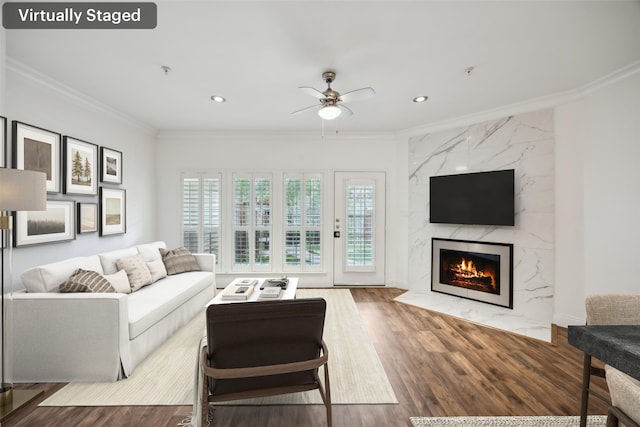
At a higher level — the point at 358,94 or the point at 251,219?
the point at 358,94

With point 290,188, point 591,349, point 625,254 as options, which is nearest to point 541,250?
point 625,254

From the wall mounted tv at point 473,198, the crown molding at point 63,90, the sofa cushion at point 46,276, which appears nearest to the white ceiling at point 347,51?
the crown molding at point 63,90

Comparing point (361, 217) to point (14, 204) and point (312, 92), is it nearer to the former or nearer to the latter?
point (312, 92)

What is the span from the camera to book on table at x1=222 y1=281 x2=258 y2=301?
111 inches

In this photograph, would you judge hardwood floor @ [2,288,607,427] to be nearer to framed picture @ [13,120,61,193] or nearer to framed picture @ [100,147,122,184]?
framed picture @ [13,120,61,193]

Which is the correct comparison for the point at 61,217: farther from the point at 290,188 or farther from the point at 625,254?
the point at 625,254

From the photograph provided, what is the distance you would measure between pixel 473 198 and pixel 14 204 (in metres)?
4.70

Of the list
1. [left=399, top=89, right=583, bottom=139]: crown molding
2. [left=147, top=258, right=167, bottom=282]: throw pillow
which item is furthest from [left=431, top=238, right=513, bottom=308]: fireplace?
[left=147, top=258, right=167, bottom=282]: throw pillow

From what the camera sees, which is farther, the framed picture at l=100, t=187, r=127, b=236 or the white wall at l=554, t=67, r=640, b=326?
the framed picture at l=100, t=187, r=127, b=236

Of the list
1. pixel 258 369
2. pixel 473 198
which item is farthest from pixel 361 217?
pixel 258 369

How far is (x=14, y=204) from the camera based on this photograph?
1.85 metres

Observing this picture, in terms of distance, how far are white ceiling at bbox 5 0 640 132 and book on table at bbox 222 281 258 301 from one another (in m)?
2.24

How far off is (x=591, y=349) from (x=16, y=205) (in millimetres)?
3375

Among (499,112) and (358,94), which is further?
(499,112)
